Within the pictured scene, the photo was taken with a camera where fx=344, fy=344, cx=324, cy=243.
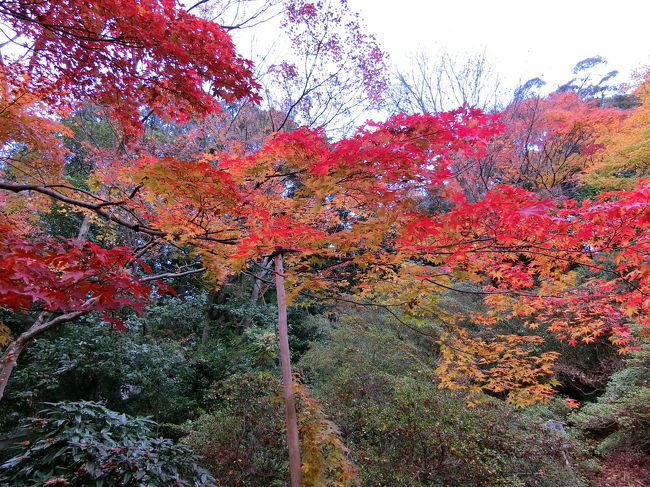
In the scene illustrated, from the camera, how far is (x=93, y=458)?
10.3ft

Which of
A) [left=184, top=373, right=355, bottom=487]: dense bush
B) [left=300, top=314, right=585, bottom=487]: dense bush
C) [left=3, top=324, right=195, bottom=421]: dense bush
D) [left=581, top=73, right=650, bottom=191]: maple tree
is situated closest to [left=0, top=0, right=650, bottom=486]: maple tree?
[left=184, top=373, right=355, bottom=487]: dense bush

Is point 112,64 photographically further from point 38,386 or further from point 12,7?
point 38,386

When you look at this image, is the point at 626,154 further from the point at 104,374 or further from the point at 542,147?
the point at 104,374

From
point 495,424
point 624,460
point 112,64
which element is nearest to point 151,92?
point 112,64

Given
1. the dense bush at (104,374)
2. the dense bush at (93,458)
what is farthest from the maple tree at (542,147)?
the dense bush at (93,458)

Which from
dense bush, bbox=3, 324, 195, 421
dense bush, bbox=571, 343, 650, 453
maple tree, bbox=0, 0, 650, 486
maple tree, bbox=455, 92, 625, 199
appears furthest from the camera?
maple tree, bbox=455, 92, 625, 199

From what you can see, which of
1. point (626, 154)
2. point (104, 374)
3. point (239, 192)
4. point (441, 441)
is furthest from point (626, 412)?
point (104, 374)

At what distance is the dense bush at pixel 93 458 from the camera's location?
121 inches

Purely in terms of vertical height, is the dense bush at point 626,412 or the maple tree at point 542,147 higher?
the maple tree at point 542,147

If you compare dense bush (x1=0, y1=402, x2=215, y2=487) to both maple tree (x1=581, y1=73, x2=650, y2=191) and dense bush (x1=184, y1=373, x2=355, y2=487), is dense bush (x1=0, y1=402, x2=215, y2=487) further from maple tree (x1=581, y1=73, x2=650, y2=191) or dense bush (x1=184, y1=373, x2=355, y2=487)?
maple tree (x1=581, y1=73, x2=650, y2=191)

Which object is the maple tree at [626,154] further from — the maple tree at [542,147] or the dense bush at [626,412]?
the dense bush at [626,412]

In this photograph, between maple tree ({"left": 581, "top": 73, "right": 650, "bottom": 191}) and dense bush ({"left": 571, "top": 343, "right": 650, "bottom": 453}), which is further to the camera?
maple tree ({"left": 581, "top": 73, "right": 650, "bottom": 191})

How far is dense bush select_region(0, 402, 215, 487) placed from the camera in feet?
10.0

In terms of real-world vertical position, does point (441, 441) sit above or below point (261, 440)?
above
